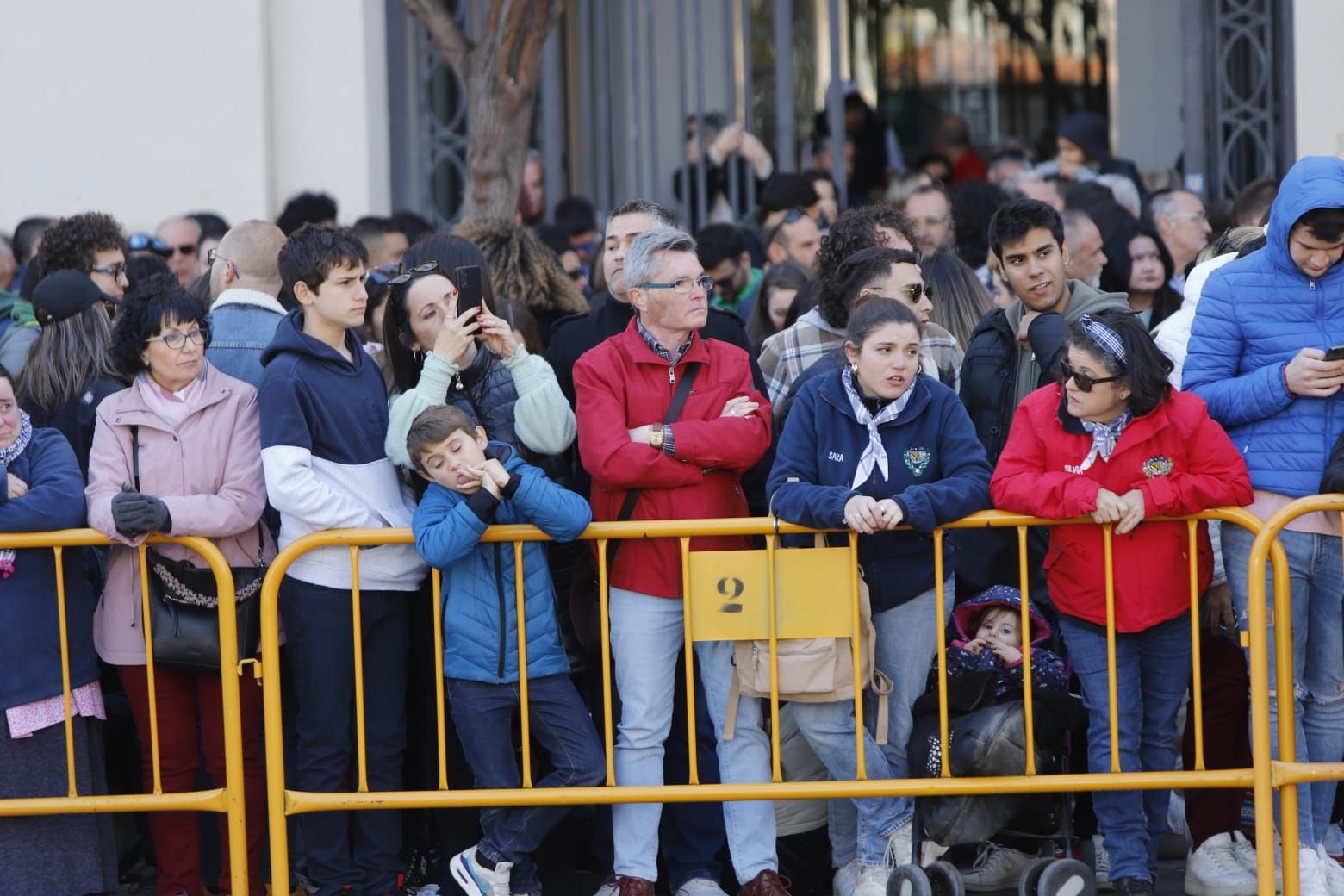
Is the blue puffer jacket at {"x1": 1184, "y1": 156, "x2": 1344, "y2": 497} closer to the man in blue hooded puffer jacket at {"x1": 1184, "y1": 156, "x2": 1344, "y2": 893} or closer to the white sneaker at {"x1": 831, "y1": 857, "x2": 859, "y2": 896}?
the man in blue hooded puffer jacket at {"x1": 1184, "y1": 156, "x2": 1344, "y2": 893}

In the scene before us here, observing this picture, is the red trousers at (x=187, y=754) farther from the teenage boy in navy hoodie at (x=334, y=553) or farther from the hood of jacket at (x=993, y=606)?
the hood of jacket at (x=993, y=606)

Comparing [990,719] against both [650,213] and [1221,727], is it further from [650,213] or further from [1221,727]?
[650,213]

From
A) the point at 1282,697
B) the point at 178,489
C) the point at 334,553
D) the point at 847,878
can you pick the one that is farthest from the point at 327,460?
the point at 1282,697

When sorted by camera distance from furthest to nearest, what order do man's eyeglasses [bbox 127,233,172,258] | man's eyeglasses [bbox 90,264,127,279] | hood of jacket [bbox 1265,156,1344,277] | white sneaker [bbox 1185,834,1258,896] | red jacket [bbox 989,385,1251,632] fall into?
1. man's eyeglasses [bbox 127,233,172,258]
2. man's eyeglasses [bbox 90,264,127,279]
3. white sneaker [bbox 1185,834,1258,896]
4. hood of jacket [bbox 1265,156,1344,277]
5. red jacket [bbox 989,385,1251,632]

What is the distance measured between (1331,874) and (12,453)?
166 inches

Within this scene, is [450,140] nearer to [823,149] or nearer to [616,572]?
[823,149]

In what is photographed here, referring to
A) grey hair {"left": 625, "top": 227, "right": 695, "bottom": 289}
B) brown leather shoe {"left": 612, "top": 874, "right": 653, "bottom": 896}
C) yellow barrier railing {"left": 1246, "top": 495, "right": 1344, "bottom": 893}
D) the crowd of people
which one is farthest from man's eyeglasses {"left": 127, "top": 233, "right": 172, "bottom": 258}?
yellow barrier railing {"left": 1246, "top": 495, "right": 1344, "bottom": 893}

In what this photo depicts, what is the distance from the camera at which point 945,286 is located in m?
6.67

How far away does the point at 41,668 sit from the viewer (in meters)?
5.48

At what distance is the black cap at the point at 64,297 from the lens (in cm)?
610

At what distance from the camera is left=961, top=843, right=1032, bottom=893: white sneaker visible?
18.8ft

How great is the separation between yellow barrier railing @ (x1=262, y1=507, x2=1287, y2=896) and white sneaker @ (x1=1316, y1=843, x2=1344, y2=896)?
1.07 feet

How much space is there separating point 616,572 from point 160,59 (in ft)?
20.6

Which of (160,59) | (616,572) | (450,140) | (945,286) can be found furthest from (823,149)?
(616,572)
